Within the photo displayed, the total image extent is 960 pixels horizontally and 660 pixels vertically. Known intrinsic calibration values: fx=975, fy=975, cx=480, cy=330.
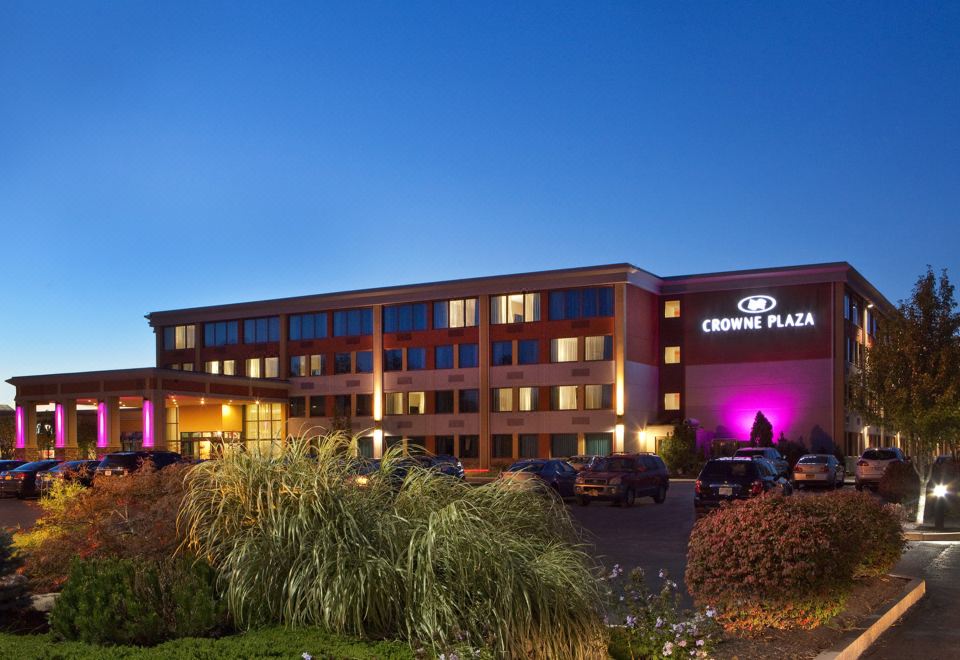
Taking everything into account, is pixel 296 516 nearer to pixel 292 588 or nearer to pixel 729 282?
pixel 292 588

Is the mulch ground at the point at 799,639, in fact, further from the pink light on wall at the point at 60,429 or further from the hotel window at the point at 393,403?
the pink light on wall at the point at 60,429

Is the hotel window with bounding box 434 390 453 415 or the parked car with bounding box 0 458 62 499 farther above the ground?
the hotel window with bounding box 434 390 453 415

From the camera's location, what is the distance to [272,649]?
6816 millimetres

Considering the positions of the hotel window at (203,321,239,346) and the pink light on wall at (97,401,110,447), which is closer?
the pink light on wall at (97,401,110,447)

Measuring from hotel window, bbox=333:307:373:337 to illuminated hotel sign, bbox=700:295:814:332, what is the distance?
2522 centimetres

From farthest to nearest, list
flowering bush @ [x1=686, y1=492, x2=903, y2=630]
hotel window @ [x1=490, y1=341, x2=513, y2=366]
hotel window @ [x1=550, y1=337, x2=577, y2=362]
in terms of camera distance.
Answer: hotel window @ [x1=490, y1=341, x2=513, y2=366], hotel window @ [x1=550, y1=337, x2=577, y2=362], flowering bush @ [x1=686, y1=492, x2=903, y2=630]

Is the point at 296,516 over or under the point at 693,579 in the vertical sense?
over

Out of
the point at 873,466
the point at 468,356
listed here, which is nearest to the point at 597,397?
the point at 468,356

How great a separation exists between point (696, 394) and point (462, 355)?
52.7 feet

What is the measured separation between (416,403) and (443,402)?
2490mm

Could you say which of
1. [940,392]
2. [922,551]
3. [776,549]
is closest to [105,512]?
[776,549]

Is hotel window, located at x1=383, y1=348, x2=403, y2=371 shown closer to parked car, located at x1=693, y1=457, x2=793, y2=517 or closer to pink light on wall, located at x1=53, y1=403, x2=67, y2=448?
pink light on wall, located at x1=53, y1=403, x2=67, y2=448

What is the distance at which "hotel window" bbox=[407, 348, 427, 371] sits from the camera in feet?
227

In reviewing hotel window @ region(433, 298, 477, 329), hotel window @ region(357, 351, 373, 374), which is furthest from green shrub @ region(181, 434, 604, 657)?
hotel window @ region(357, 351, 373, 374)
